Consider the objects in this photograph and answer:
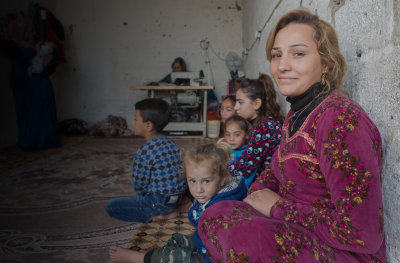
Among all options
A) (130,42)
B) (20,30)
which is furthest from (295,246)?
(130,42)

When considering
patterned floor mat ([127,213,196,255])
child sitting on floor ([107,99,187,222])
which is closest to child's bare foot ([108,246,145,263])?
patterned floor mat ([127,213,196,255])

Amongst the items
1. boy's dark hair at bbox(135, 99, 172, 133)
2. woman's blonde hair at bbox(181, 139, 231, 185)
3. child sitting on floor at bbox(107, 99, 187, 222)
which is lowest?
child sitting on floor at bbox(107, 99, 187, 222)

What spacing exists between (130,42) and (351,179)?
22.6 feet

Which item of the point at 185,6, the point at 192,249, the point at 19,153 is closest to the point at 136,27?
the point at 185,6

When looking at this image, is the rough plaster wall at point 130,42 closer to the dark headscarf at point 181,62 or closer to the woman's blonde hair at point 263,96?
the dark headscarf at point 181,62

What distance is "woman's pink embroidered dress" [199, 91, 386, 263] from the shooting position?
72 centimetres

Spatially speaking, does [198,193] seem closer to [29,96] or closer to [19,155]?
[19,155]

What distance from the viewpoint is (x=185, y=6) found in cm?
682

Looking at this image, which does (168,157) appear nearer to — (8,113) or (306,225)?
(306,225)

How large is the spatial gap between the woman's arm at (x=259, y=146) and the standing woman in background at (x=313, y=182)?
650 millimetres

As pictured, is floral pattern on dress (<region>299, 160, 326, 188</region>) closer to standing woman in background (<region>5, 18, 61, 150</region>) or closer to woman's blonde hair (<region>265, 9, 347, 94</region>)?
woman's blonde hair (<region>265, 9, 347, 94</region>)

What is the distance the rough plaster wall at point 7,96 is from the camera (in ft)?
15.0

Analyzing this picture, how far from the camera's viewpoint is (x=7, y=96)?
477cm

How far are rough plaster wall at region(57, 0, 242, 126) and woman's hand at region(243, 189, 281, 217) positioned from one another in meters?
6.07
